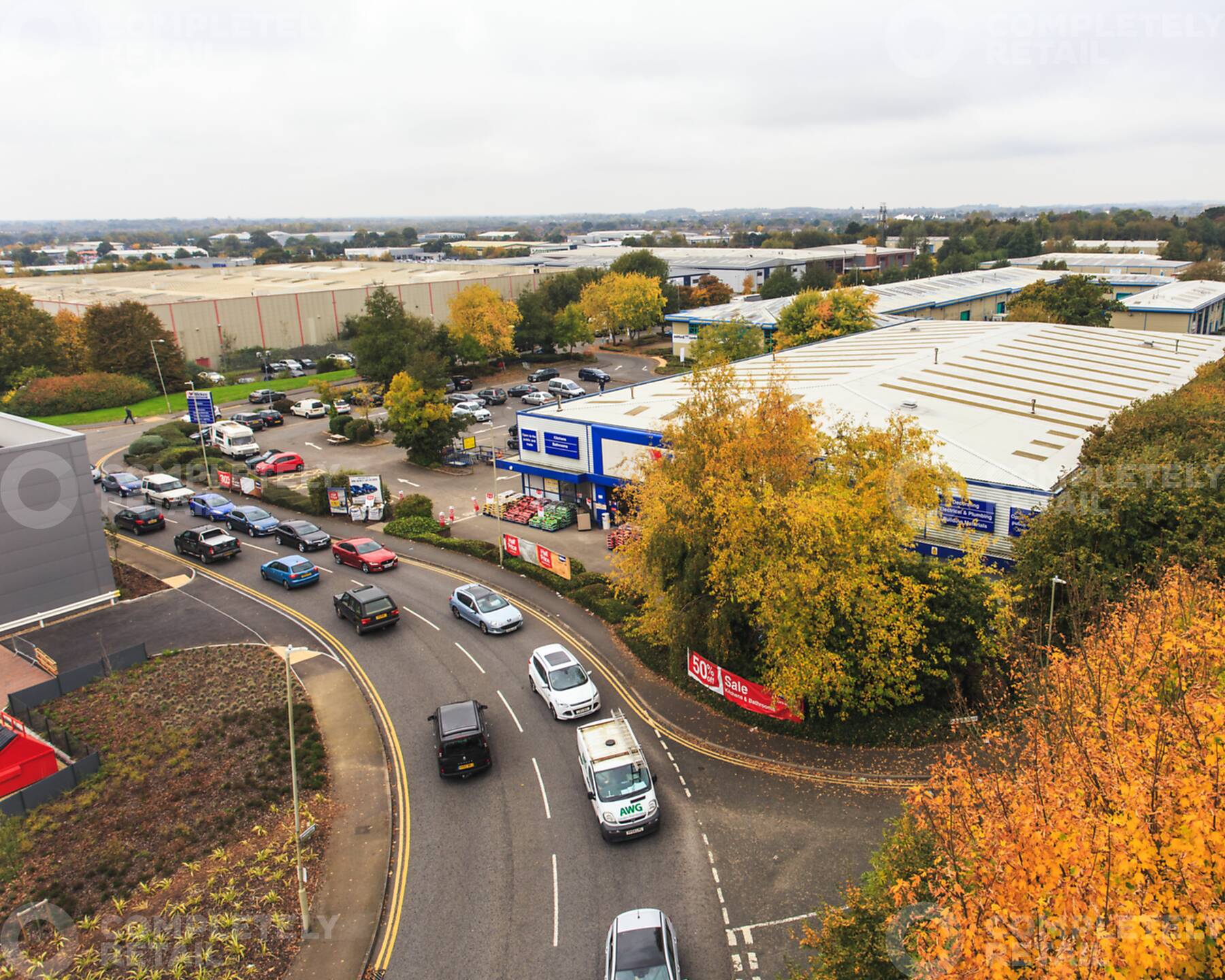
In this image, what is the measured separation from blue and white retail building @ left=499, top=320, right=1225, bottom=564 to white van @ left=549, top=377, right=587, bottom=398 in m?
17.1

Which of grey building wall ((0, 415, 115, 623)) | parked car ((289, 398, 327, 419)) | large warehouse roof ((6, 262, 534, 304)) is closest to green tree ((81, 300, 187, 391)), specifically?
large warehouse roof ((6, 262, 534, 304))

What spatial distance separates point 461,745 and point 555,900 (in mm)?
5103

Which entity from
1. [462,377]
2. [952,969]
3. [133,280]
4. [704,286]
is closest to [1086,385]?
[952,969]

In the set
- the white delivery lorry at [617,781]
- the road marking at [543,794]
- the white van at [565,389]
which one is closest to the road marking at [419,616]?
the road marking at [543,794]

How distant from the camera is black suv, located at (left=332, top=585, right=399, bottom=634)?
28453 mm

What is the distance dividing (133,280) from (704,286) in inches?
2969

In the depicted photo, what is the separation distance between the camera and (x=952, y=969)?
8.61m

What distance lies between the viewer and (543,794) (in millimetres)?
20188

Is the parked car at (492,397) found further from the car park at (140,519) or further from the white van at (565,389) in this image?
the car park at (140,519)

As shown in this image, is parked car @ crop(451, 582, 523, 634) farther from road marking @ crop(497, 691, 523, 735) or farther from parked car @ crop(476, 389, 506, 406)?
parked car @ crop(476, 389, 506, 406)

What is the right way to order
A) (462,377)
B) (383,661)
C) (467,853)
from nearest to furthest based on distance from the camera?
(467,853)
(383,661)
(462,377)

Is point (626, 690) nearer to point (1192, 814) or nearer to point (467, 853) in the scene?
point (467, 853)

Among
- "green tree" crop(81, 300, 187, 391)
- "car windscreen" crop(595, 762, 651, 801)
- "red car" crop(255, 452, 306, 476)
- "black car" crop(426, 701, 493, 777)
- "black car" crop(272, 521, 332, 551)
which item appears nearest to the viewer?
"car windscreen" crop(595, 762, 651, 801)

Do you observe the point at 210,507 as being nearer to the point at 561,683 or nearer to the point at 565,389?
the point at 561,683
